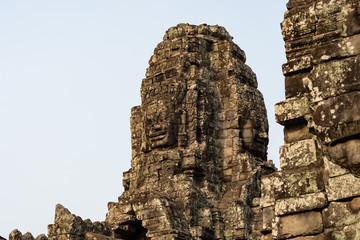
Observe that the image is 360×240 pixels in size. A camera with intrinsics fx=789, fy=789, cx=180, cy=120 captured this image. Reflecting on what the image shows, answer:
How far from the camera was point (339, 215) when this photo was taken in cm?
867

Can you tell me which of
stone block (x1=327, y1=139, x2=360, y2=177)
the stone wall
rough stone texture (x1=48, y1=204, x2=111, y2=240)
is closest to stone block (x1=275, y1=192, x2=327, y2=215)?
the stone wall

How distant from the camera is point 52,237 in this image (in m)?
18.0

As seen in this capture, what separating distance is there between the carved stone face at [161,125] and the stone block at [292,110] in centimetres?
1674

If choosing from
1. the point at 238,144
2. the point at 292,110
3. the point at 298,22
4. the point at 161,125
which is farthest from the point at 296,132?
the point at 238,144

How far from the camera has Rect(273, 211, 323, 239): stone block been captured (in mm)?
8844

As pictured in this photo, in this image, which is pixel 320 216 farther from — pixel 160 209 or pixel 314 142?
pixel 160 209

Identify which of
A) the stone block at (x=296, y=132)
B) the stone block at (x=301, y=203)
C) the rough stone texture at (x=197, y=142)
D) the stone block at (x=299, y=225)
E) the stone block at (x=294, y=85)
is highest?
the rough stone texture at (x=197, y=142)

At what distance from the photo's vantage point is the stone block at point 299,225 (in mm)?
8844

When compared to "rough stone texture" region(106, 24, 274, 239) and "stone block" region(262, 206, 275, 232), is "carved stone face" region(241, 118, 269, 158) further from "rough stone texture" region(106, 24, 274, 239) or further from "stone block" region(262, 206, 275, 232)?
"stone block" region(262, 206, 275, 232)

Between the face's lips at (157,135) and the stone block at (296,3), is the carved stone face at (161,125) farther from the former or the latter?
the stone block at (296,3)

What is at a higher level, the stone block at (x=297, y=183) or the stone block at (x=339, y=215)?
the stone block at (x=297, y=183)

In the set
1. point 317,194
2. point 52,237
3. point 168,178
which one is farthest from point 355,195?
point 168,178

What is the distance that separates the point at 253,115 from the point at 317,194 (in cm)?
1838

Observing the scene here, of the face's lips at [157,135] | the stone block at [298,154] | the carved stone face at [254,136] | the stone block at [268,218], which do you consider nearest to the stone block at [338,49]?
the stone block at [298,154]
